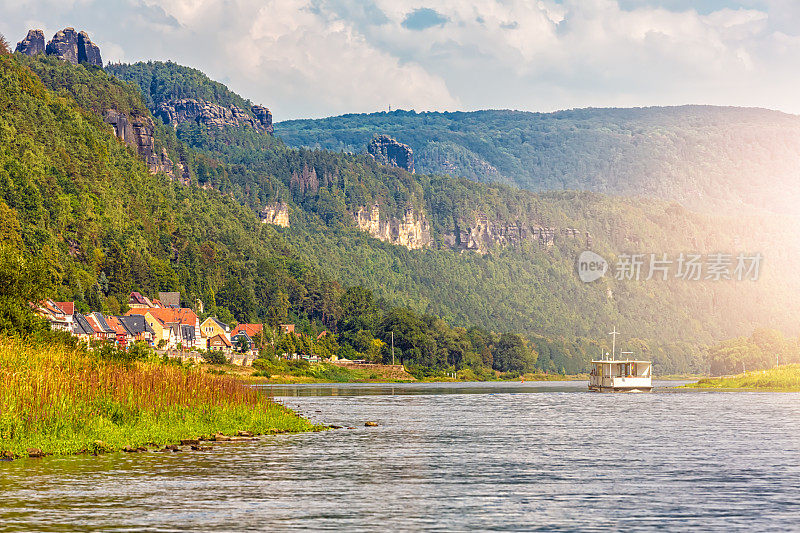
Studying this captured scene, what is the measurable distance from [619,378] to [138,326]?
3216 inches

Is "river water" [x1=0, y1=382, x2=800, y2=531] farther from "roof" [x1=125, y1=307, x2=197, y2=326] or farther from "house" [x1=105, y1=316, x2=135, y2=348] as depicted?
"roof" [x1=125, y1=307, x2=197, y2=326]

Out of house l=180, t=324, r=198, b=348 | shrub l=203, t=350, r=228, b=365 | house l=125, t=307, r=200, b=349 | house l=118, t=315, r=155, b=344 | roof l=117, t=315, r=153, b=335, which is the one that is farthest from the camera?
house l=180, t=324, r=198, b=348

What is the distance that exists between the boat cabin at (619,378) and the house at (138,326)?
76.0 metres

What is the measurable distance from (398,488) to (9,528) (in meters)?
15.0

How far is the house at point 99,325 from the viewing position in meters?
157

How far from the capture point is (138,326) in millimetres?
177875

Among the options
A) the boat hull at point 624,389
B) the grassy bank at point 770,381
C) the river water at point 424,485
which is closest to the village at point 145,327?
the boat hull at point 624,389

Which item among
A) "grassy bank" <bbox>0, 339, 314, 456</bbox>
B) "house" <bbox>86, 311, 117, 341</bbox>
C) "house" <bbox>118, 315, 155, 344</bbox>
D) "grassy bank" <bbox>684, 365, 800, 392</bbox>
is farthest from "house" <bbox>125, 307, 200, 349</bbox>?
"grassy bank" <bbox>0, 339, 314, 456</bbox>

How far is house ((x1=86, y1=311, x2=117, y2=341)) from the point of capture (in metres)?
157

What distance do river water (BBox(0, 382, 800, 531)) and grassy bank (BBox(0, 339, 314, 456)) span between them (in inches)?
66.9

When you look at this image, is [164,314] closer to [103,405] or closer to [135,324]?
[135,324]

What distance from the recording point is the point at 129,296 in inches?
7795

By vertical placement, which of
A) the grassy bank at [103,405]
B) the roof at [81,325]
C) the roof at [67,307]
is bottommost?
the grassy bank at [103,405]

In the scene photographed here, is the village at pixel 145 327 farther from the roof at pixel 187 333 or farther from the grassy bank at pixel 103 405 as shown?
the grassy bank at pixel 103 405
